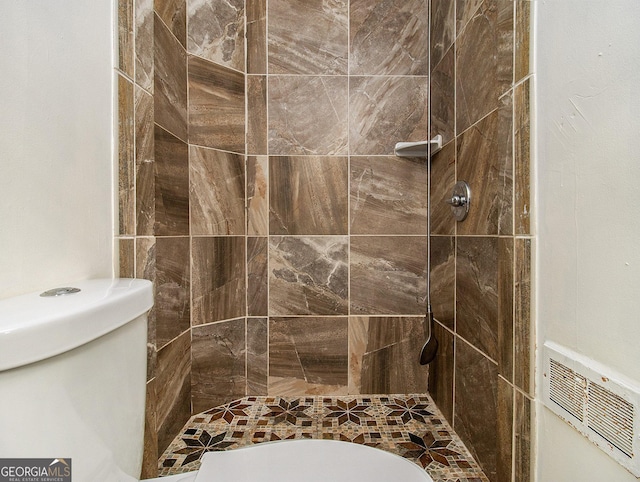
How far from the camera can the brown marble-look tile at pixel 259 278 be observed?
1452 millimetres

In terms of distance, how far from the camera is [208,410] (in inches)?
52.2

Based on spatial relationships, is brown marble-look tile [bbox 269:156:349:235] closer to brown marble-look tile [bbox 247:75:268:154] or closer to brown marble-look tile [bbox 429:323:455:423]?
brown marble-look tile [bbox 247:75:268:154]

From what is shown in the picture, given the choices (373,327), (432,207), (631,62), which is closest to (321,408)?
(373,327)

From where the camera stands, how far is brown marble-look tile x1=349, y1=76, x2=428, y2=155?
144 cm

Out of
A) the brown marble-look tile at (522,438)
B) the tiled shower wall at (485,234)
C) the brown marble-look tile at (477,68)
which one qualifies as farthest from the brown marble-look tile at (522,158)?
the brown marble-look tile at (522,438)

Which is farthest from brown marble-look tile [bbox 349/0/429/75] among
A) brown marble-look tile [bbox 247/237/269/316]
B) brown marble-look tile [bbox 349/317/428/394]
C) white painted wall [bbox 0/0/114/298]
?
brown marble-look tile [bbox 349/317/428/394]

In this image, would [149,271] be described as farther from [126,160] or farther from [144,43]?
[144,43]

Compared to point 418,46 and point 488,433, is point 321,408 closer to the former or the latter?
point 488,433

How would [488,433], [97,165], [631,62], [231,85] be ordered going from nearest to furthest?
1. [631,62]
2. [97,165]
3. [488,433]
4. [231,85]

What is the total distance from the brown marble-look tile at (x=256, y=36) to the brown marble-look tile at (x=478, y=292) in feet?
3.50

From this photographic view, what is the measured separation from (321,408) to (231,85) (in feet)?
4.34

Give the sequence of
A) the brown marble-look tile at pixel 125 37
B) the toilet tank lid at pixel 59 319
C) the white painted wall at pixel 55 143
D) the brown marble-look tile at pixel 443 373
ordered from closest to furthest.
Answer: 1. the toilet tank lid at pixel 59 319
2. the white painted wall at pixel 55 143
3. the brown marble-look tile at pixel 125 37
4. the brown marble-look tile at pixel 443 373

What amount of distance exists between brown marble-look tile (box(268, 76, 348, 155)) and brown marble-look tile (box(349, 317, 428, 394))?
744mm

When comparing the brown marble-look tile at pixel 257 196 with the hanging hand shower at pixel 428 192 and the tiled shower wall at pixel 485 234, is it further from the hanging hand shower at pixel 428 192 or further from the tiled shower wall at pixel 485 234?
the tiled shower wall at pixel 485 234
